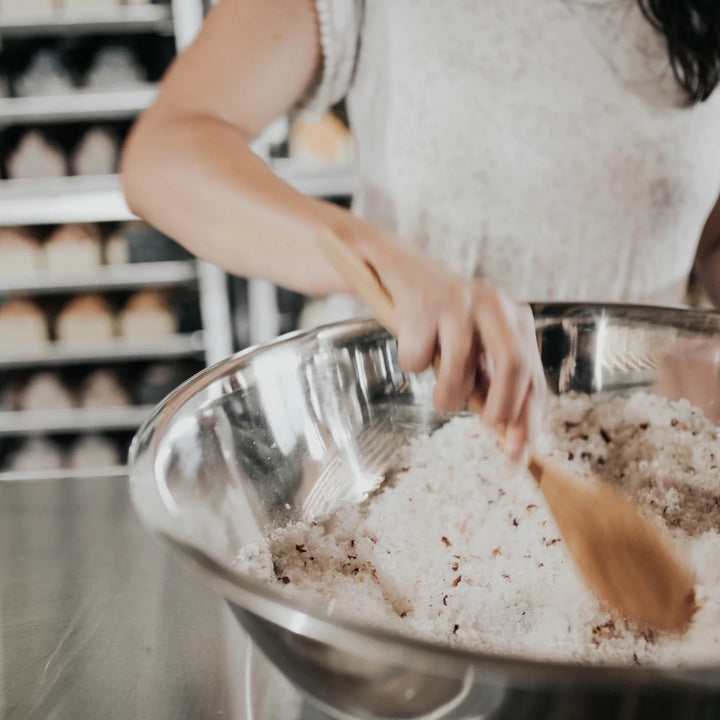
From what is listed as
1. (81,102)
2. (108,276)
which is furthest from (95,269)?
(81,102)

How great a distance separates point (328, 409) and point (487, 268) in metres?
0.34

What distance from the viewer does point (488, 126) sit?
2.57 ft

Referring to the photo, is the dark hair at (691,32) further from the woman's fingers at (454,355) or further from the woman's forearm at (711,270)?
the woman's fingers at (454,355)

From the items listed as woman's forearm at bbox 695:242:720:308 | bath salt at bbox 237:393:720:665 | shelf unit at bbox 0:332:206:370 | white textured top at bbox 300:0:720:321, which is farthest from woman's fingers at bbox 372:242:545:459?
shelf unit at bbox 0:332:206:370

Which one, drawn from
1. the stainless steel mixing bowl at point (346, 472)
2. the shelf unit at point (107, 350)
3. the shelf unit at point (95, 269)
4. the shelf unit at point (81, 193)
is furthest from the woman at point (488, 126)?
the shelf unit at point (107, 350)

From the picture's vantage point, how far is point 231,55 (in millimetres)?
668

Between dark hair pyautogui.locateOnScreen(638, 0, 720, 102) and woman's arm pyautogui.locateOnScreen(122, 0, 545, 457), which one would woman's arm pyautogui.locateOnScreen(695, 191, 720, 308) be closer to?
dark hair pyautogui.locateOnScreen(638, 0, 720, 102)

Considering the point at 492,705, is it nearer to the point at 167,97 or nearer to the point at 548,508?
the point at 548,508

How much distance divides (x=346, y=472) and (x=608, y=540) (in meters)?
0.22

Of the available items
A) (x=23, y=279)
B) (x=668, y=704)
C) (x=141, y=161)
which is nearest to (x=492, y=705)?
(x=668, y=704)

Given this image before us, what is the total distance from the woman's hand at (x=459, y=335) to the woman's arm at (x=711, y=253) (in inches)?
23.8

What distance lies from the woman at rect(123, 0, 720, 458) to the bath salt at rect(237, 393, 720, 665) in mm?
208

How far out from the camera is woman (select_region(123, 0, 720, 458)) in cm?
66

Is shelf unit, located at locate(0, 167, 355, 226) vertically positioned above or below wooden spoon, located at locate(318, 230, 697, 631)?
above
